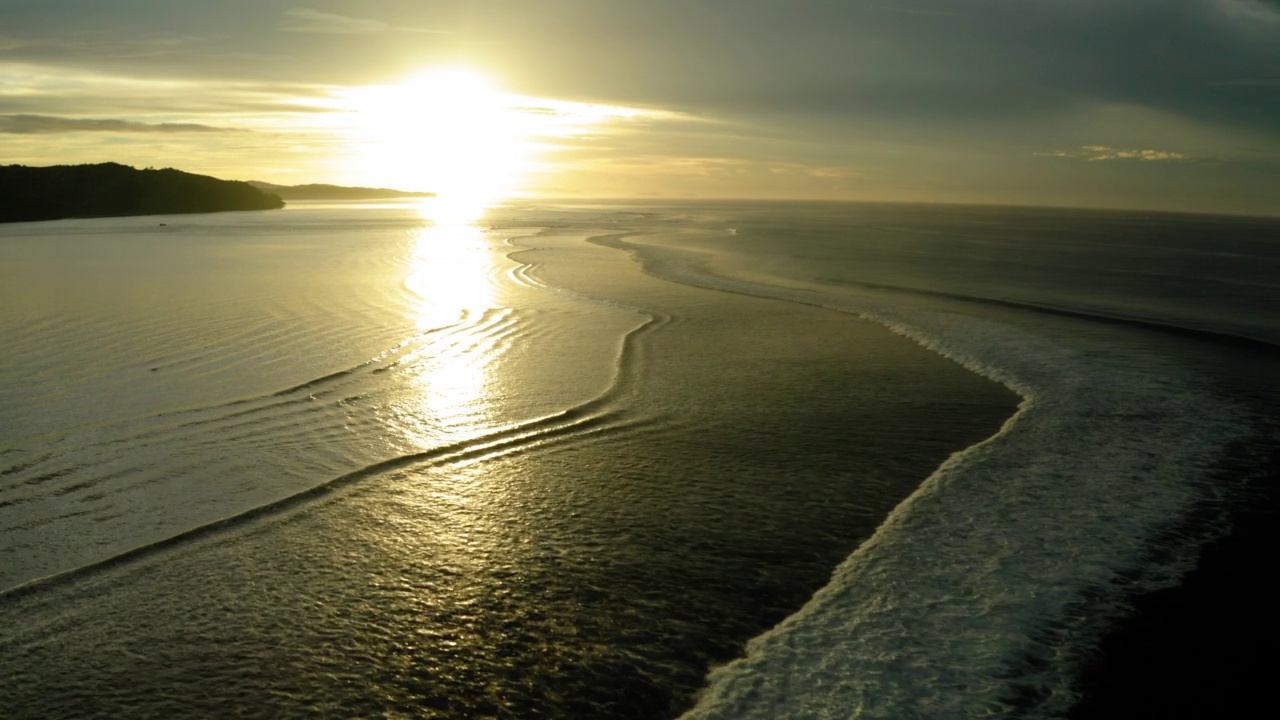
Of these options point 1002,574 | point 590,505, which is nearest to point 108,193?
point 590,505

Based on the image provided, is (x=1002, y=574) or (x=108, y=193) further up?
(x=108, y=193)

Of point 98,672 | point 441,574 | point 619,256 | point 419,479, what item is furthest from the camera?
point 619,256

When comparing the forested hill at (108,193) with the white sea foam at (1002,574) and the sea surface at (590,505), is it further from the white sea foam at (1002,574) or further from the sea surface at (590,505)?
the white sea foam at (1002,574)

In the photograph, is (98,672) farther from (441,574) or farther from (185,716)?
(441,574)

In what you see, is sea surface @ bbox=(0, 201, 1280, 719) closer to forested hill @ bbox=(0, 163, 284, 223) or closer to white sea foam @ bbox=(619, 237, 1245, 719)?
white sea foam @ bbox=(619, 237, 1245, 719)

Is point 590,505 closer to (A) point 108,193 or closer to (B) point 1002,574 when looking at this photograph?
(B) point 1002,574

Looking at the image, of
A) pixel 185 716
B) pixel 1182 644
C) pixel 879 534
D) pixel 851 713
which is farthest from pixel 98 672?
pixel 1182 644
